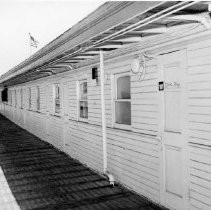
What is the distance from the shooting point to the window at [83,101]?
10.1 m

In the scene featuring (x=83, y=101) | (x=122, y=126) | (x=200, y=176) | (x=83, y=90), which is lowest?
(x=200, y=176)

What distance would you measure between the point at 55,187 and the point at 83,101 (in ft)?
11.2

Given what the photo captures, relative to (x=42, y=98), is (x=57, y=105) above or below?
below

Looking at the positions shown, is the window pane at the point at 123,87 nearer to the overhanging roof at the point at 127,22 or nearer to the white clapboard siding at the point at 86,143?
the overhanging roof at the point at 127,22

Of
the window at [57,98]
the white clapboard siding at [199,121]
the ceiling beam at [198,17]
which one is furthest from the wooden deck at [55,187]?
the ceiling beam at [198,17]

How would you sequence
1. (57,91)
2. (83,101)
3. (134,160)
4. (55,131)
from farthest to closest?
(57,91), (55,131), (83,101), (134,160)

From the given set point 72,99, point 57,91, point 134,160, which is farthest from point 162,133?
point 57,91

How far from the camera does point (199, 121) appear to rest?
5.04 m

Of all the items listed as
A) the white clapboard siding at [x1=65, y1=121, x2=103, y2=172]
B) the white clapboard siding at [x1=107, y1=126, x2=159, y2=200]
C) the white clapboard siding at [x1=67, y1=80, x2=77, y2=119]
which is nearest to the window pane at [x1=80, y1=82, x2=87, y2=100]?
the white clapboard siding at [x1=67, y1=80, x2=77, y2=119]

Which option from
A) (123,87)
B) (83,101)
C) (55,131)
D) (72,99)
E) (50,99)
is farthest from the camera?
(50,99)

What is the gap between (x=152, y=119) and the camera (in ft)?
20.6

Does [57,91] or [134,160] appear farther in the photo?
[57,91]

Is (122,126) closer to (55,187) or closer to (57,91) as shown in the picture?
(55,187)

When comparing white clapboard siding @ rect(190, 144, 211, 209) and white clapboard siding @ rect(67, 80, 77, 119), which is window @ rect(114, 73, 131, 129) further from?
white clapboard siding @ rect(67, 80, 77, 119)
